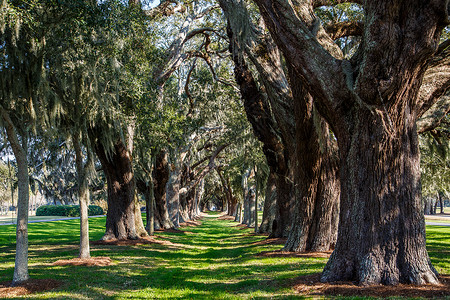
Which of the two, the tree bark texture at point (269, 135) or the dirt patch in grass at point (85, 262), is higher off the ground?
the tree bark texture at point (269, 135)

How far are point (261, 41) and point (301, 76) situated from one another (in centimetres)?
424

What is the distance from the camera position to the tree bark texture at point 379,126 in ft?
17.3

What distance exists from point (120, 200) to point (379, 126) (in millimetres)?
11616

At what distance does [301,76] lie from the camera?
637cm

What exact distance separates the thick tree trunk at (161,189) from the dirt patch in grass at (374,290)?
50.2 ft

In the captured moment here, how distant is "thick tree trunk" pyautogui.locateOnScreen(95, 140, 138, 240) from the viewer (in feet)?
48.6

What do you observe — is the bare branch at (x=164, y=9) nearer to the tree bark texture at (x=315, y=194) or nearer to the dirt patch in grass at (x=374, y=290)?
the tree bark texture at (x=315, y=194)

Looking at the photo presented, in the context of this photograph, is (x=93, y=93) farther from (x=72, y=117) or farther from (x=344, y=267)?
(x=344, y=267)

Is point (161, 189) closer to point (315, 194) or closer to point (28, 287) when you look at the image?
point (315, 194)

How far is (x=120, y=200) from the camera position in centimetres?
1505

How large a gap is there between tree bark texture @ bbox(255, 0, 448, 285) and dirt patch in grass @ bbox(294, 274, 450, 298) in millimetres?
168

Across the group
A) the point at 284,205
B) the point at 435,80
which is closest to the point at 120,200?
the point at 284,205

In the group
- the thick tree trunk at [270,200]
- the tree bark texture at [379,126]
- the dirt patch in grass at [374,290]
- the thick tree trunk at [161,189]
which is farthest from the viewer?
the thick tree trunk at [161,189]

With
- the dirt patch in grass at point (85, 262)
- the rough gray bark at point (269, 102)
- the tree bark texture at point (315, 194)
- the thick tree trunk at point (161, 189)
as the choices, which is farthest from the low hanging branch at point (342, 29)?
the thick tree trunk at point (161, 189)
